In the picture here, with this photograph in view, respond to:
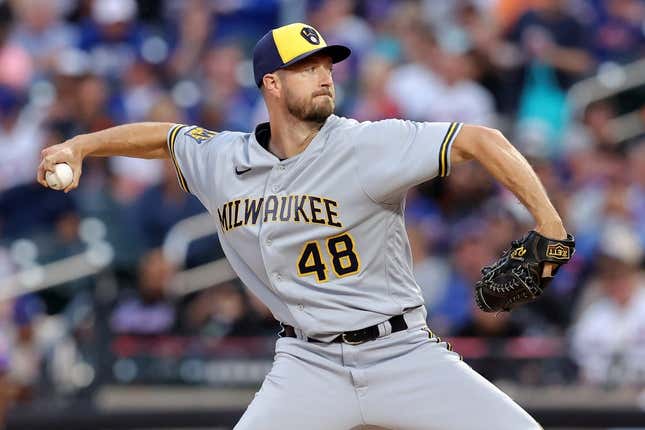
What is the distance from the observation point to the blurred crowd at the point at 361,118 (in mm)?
8016

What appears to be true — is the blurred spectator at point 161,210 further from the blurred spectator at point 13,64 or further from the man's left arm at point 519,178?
the man's left arm at point 519,178

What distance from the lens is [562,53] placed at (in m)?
10.2

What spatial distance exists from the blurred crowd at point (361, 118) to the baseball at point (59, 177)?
3.30 m

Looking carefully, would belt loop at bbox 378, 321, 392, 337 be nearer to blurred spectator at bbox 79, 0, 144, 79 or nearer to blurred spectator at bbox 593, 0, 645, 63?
blurred spectator at bbox 593, 0, 645, 63

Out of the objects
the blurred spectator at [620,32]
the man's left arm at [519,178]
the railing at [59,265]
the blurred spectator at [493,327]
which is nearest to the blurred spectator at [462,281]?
the blurred spectator at [493,327]

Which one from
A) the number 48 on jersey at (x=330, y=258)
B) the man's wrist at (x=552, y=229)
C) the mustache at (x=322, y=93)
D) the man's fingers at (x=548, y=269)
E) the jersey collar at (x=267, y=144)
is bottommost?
the man's fingers at (x=548, y=269)

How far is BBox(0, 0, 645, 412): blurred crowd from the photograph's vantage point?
802 centimetres

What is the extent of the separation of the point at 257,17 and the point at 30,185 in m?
A: 2.79

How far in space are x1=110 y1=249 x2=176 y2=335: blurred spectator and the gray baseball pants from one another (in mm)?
3662

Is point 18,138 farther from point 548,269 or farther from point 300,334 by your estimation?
point 548,269

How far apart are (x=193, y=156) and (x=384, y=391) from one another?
1.27 metres

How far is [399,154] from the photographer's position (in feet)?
14.7

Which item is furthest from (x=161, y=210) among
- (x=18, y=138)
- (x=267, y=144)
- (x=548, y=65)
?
(x=267, y=144)

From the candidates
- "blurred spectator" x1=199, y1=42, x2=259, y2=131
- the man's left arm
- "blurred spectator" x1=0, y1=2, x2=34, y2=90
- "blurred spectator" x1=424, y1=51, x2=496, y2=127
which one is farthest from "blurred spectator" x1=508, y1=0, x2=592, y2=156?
the man's left arm
